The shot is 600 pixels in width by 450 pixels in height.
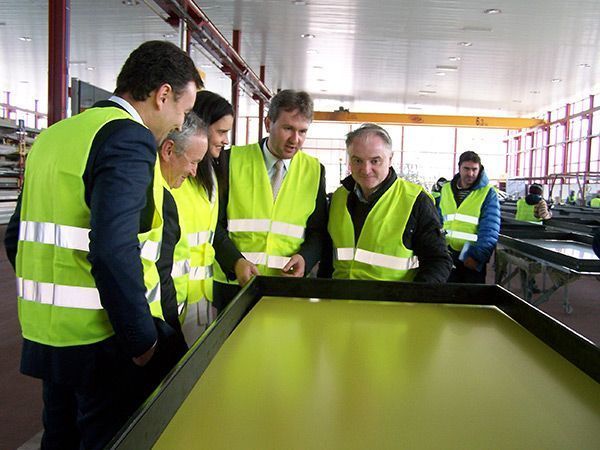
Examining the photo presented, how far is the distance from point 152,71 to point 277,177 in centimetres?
105

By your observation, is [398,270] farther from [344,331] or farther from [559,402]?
[559,402]

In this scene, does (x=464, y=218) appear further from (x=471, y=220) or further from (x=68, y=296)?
(x=68, y=296)

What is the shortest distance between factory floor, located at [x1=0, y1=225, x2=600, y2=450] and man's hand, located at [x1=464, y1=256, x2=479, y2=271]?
180 centimetres

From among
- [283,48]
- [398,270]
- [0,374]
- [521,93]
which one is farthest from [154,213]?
[521,93]

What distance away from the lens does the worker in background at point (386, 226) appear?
2.30m

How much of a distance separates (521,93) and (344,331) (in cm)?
1798

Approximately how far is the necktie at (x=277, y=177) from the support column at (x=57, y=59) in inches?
85.2

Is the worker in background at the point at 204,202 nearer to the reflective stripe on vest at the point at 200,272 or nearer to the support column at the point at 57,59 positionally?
the reflective stripe on vest at the point at 200,272

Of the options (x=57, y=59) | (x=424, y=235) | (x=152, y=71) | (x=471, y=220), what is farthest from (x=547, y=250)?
(x=57, y=59)

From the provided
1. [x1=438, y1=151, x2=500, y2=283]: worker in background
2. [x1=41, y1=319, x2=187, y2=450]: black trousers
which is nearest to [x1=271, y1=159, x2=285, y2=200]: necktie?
[x1=41, y1=319, x2=187, y2=450]: black trousers

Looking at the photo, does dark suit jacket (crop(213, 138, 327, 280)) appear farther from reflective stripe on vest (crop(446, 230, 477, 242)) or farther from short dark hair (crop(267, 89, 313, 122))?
reflective stripe on vest (crop(446, 230, 477, 242))

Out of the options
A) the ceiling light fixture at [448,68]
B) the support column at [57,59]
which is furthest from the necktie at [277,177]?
the ceiling light fixture at [448,68]

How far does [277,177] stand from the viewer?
2582mm

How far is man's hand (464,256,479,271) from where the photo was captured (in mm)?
4348
